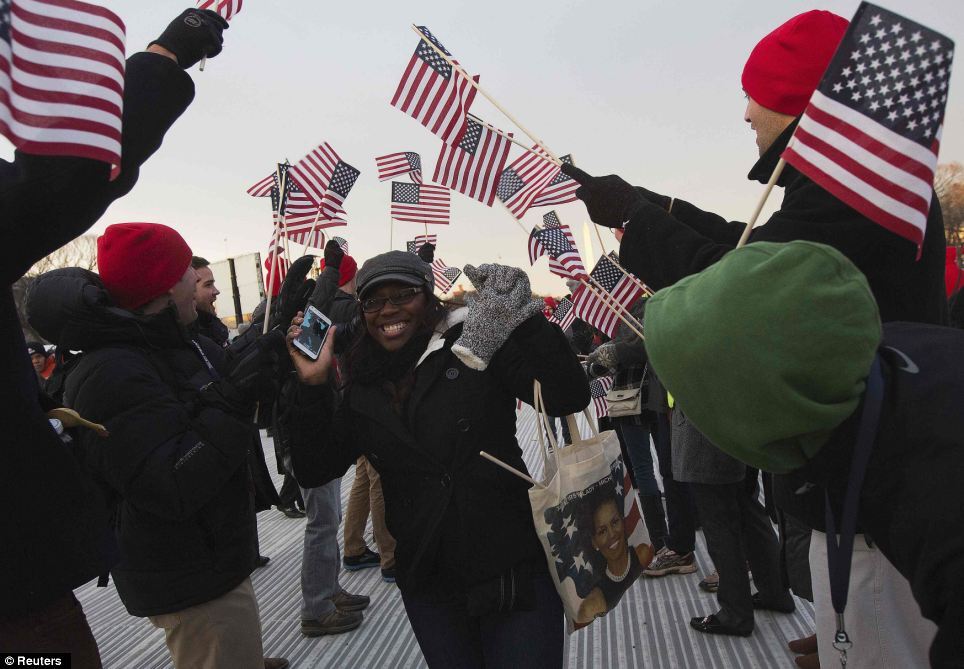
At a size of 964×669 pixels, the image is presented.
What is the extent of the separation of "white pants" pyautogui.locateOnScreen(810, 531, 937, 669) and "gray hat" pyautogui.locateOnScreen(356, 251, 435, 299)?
5.12ft

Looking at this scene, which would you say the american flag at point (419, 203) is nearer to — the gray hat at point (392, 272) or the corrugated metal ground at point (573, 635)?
the corrugated metal ground at point (573, 635)

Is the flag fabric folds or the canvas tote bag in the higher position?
the flag fabric folds

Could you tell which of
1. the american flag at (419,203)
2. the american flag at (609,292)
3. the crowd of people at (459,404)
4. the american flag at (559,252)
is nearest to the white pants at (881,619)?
the crowd of people at (459,404)

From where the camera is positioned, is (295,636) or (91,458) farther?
(295,636)

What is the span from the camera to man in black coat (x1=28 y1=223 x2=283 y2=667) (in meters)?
2.15

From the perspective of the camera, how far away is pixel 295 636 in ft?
14.6

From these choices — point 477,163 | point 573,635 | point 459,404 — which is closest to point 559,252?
point 477,163

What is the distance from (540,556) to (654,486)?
347cm

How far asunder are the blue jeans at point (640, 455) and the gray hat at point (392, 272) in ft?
11.2

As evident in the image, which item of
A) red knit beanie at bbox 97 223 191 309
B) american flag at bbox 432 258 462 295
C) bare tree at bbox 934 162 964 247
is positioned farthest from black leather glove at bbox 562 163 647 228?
bare tree at bbox 934 162 964 247

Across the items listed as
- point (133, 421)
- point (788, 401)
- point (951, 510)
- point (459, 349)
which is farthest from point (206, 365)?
point (951, 510)

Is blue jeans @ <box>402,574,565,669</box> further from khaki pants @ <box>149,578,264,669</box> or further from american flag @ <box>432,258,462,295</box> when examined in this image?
american flag @ <box>432,258,462,295</box>

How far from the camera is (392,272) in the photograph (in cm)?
253

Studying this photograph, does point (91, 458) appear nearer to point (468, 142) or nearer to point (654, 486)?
point (468, 142)
